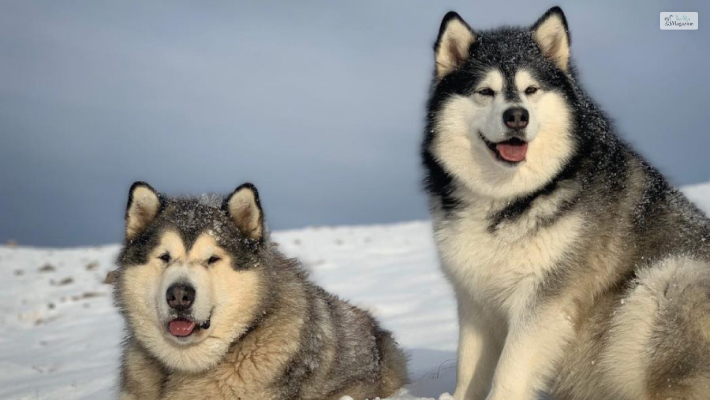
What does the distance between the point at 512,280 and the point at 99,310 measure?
1040 cm

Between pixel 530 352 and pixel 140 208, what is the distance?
289cm

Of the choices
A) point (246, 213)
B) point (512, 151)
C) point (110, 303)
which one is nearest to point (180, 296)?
point (246, 213)

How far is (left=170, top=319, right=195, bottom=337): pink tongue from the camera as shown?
4660 mm

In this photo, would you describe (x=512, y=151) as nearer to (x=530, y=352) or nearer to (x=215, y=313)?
(x=530, y=352)

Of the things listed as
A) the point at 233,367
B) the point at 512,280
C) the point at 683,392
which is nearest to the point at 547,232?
the point at 512,280

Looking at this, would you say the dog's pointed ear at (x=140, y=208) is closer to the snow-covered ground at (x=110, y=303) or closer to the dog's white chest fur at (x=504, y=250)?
the snow-covered ground at (x=110, y=303)

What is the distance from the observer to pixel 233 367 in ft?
15.7

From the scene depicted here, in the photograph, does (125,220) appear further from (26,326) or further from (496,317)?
(26,326)

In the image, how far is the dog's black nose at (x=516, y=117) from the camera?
14.6 ft

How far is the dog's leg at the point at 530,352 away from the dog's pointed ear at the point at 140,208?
105 inches

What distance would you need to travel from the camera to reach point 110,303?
13.6 meters

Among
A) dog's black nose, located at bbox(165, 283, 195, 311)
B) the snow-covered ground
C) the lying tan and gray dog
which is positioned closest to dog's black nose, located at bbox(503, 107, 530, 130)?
the snow-covered ground

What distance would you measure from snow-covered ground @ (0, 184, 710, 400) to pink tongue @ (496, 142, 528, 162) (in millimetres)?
1312

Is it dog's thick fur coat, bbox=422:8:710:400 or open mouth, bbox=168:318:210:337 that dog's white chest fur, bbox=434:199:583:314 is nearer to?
dog's thick fur coat, bbox=422:8:710:400
